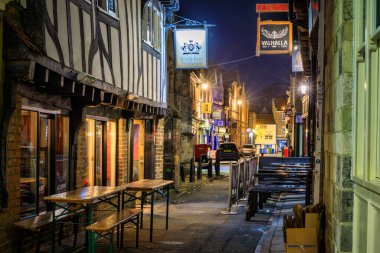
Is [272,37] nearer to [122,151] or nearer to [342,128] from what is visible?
[122,151]

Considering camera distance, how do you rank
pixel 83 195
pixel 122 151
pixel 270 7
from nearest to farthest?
pixel 83 195, pixel 122 151, pixel 270 7

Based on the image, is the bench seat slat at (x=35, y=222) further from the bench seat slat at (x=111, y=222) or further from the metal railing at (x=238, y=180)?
the metal railing at (x=238, y=180)

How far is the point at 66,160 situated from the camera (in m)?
10.4

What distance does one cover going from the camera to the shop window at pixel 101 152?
11.9m

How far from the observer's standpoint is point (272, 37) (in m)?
19.3

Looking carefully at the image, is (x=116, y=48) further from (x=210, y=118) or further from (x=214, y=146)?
(x=214, y=146)

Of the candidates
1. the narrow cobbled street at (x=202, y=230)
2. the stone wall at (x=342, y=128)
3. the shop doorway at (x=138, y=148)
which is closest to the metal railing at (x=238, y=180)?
the narrow cobbled street at (x=202, y=230)

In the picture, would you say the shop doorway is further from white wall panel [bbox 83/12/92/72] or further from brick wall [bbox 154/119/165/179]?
white wall panel [bbox 83/12/92/72]

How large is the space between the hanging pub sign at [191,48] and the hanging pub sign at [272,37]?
9.09 feet

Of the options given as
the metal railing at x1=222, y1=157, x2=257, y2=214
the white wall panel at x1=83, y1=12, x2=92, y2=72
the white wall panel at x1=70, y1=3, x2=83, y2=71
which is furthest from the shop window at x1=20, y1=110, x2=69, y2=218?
the metal railing at x1=222, y1=157, x2=257, y2=214

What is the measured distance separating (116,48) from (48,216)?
15.8 feet

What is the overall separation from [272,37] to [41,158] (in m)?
12.3

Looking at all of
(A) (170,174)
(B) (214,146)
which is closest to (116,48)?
(A) (170,174)

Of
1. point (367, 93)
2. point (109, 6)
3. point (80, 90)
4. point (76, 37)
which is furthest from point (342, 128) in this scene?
point (109, 6)
